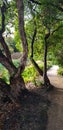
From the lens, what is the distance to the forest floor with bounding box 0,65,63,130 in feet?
29.6

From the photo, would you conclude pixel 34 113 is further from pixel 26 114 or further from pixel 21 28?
pixel 21 28

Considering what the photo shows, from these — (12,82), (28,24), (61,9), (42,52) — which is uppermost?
(61,9)

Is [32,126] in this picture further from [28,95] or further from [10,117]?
[28,95]

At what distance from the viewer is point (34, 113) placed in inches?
411

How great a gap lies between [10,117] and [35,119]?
1.02 meters

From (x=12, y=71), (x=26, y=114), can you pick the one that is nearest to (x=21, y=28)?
(x=12, y=71)

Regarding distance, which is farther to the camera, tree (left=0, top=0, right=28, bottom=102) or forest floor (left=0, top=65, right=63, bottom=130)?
tree (left=0, top=0, right=28, bottom=102)

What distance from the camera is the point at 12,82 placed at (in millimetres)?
12219

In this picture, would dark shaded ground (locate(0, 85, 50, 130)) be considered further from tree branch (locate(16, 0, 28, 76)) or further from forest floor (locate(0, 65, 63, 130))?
tree branch (locate(16, 0, 28, 76))

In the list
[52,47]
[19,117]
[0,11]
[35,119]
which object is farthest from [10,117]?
[52,47]

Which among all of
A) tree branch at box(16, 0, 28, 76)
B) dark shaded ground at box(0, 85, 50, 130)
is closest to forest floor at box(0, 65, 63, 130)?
dark shaded ground at box(0, 85, 50, 130)

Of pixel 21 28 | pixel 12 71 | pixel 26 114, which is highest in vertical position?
pixel 21 28

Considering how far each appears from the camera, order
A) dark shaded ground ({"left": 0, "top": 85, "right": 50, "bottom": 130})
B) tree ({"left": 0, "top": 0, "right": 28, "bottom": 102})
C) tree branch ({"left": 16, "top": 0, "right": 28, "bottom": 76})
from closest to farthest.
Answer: dark shaded ground ({"left": 0, "top": 85, "right": 50, "bottom": 130})
tree branch ({"left": 16, "top": 0, "right": 28, "bottom": 76})
tree ({"left": 0, "top": 0, "right": 28, "bottom": 102})

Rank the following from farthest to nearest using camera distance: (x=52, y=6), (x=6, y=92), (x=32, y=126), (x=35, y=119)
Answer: (x=52, y=6) → (x=6, y=92) → (x=35, y=119) → (x=32, y=126)
